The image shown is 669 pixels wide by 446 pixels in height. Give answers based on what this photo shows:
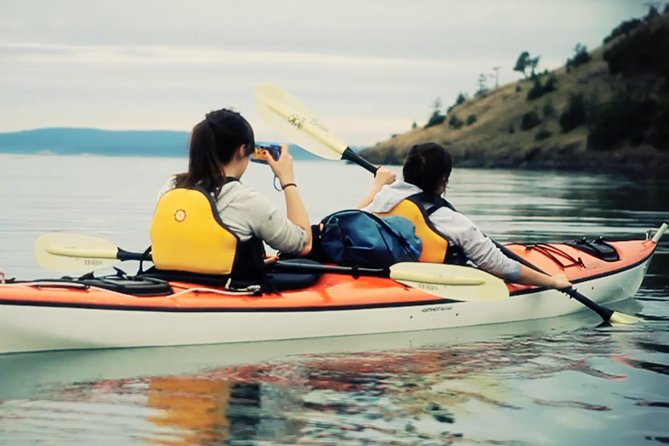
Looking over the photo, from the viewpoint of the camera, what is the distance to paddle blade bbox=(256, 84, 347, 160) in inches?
367

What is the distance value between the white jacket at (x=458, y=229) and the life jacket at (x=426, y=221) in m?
0.04

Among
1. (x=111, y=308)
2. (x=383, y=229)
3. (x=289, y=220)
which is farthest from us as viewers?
(x=383, y=229)

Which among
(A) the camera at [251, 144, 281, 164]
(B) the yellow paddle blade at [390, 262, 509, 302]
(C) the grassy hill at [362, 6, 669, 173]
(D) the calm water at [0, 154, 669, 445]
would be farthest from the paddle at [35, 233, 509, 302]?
(C) the grassy hill at [362, 6, 669, 173]

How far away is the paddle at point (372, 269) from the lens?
7.78m

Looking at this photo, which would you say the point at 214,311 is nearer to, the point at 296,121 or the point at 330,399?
the point at 330,399

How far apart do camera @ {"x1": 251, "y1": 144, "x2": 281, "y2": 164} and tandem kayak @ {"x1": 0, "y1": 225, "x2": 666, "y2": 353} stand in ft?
2.60

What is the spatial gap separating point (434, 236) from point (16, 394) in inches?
124

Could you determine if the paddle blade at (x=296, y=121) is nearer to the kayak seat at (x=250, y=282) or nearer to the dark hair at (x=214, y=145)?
the kayak seat at (x=250, y=282)

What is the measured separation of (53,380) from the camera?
250 inches

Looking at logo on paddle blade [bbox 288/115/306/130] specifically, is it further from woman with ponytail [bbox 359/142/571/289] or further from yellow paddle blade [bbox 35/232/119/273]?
yellow paddle blade [bbox 35/232/119/273]

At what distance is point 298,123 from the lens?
9367 millimetres

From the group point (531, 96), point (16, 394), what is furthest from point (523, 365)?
point (531, 96)

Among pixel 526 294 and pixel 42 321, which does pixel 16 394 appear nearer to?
pixel 42 321

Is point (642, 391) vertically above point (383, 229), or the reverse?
point (383, 229)
